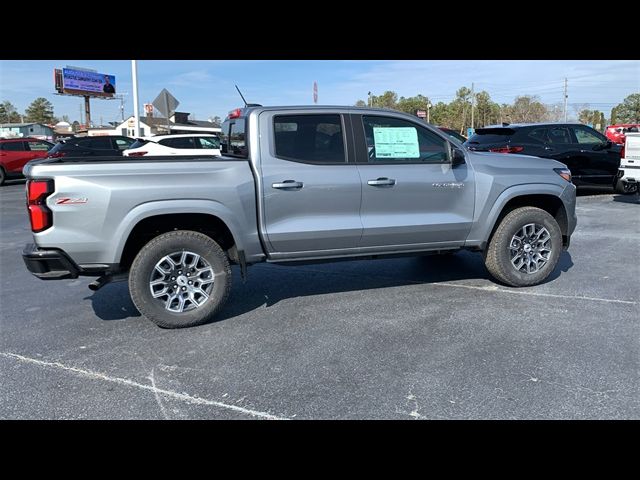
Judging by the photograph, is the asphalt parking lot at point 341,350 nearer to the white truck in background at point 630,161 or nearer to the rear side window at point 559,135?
the white truck in background at point 630,161

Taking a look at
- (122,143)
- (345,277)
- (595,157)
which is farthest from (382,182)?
(122,143)

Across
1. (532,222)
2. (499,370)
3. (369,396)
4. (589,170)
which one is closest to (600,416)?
(499,370)

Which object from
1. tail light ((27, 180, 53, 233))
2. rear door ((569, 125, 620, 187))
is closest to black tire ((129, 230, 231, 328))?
tail light ((27, 180, 53, 233))

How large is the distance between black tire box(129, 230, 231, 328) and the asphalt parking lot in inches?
5.7

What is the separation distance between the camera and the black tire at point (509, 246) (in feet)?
17.1

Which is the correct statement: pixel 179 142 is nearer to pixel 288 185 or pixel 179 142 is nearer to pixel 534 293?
pixel 288 185

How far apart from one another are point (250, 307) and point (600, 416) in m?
3.07

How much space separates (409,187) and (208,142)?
1216cm

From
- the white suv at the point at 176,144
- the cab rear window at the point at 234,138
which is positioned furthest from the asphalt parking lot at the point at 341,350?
the white suv at the point at 176,144

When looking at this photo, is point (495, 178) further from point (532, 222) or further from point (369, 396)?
point (369, 396)

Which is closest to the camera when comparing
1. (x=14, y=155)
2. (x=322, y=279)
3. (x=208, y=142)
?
(x=322, y=279)

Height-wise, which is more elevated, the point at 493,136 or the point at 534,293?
the point at 493,136

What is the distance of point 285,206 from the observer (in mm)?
4484
